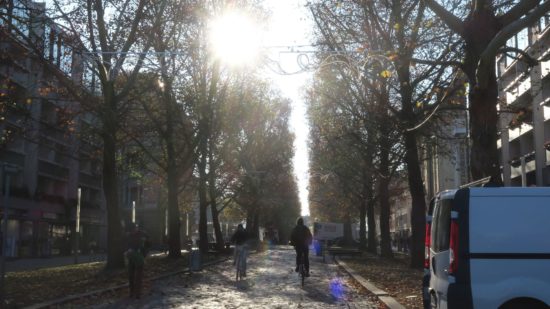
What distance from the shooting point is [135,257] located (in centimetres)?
1455

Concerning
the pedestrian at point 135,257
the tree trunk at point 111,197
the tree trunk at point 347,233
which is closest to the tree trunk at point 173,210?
the tree trunk at point 111,197

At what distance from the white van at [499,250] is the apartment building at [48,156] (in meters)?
13.2

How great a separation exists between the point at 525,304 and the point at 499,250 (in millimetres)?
730

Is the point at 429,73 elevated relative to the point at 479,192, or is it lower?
elevated

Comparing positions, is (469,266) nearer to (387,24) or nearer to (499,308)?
(499,308)

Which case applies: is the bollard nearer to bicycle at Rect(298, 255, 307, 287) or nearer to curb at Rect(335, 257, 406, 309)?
bicycle at Rect(298, 255, 307, 287)

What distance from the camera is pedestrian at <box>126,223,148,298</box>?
47.4ft

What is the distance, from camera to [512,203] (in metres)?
7.42

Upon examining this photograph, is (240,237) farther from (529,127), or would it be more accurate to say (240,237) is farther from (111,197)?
(529,127)

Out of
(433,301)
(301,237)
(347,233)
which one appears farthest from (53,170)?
(433,301)

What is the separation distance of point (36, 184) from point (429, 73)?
34.1 m

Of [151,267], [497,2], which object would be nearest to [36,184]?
[151,267]

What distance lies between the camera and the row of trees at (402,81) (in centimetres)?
1209

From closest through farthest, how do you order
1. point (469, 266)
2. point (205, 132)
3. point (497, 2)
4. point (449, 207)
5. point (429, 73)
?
point (469, 266)
point (449, 207)
point (497, 2)
point (429, 73)
point (205, 132)
